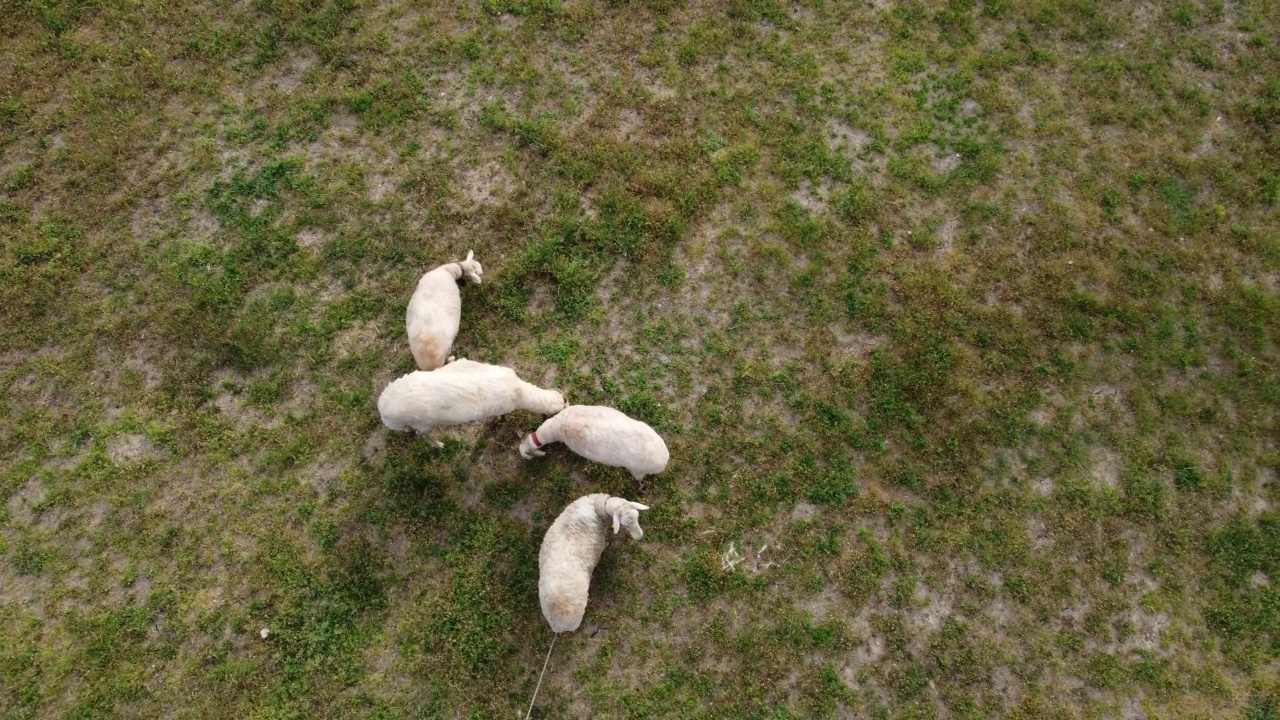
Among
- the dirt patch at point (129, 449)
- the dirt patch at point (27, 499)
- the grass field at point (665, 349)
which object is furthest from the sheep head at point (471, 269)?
the dirt patch at point (27, 499)

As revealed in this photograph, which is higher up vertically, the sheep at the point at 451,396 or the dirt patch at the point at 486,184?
the dirt patch at the point at 486,184

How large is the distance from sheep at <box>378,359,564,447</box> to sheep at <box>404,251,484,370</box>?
1.08ft

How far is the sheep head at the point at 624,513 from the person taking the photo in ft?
22.1

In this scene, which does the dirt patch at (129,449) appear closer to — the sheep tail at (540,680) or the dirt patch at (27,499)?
the dirt patch at (27,499)

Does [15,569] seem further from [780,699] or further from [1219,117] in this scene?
[1219,117]

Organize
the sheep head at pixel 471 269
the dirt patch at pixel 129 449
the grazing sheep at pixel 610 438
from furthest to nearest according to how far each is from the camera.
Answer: the sheep head at pixel 471 269 → the dirt patch at pixel 129 449 → the grazing sheep at pixel 610 438

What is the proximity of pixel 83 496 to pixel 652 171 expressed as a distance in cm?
794


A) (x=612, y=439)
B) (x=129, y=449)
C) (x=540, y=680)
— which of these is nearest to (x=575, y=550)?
(x=612, y=439)

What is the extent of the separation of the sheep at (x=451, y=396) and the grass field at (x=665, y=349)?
86 cm

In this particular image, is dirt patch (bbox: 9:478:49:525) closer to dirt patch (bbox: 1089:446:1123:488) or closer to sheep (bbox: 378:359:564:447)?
sheep (bbox: 378:359:564:447)

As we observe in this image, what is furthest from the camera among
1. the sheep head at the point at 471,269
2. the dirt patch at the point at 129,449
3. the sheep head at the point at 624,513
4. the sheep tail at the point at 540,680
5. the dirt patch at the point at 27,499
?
the sheep head at the point at 471,269

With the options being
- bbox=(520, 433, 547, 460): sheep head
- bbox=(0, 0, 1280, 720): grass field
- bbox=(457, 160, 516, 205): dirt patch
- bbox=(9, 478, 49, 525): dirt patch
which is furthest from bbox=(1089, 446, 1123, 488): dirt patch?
bbox=(9, 478, 49, 525): dirt patch

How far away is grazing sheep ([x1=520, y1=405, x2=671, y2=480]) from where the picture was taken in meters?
6.85

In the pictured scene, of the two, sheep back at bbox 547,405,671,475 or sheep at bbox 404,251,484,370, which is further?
sheep at bbox 404,251,484,370
